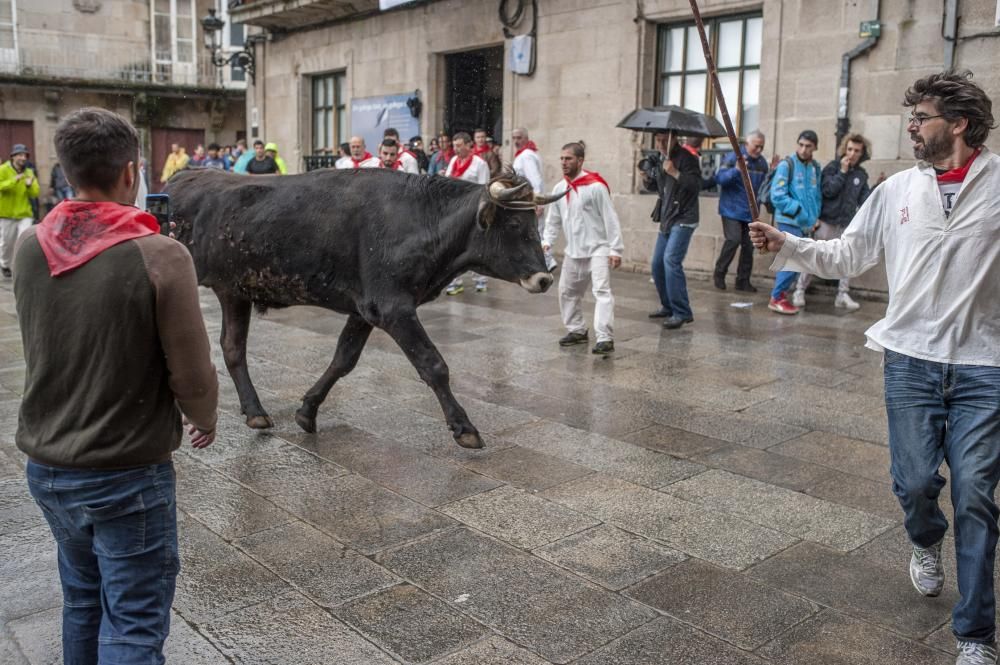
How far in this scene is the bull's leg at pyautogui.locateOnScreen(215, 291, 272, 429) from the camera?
6195 millimetres

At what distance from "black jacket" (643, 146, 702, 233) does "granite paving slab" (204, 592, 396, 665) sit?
7027mm

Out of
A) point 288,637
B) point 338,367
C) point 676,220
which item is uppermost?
point 676,220

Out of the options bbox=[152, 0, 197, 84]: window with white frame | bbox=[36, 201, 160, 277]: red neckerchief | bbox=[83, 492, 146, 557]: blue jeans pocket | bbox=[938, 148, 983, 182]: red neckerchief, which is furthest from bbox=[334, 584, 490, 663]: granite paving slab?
bbox=[152, 0, 197, 84]: window with white frame

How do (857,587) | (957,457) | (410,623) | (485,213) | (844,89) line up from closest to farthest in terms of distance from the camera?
1. (957,457)
2. (410,623)
3. (857,587)
4. (485,213)
5. (844,89)

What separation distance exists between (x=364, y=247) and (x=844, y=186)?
678 cm

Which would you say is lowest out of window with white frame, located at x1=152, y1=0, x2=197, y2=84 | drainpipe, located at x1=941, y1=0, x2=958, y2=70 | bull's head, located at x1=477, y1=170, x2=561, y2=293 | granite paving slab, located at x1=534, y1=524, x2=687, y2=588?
granite paving slab, located at x1=534, y1=524, x2=687, y2=588

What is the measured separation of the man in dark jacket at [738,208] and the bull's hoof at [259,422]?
7440mm

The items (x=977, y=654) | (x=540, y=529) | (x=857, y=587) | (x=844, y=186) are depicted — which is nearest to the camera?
(x=977, y=654)

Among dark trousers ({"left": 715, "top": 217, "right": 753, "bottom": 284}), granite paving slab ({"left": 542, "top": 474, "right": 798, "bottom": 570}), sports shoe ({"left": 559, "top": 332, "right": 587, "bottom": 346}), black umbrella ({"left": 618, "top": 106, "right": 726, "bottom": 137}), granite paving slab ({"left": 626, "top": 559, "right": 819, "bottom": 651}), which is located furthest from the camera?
dark trousers ({"left": 715, "top": 217, "right": 753, "bottom": 284})

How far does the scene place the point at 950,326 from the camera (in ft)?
11.2

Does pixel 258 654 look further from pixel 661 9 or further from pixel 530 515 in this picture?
pixel 661 9

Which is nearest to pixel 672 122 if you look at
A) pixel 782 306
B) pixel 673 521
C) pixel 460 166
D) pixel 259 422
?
pixel 782 306

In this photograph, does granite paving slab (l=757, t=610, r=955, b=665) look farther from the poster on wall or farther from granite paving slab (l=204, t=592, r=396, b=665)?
the poster on wall

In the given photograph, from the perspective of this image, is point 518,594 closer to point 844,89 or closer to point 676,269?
point 676,269
